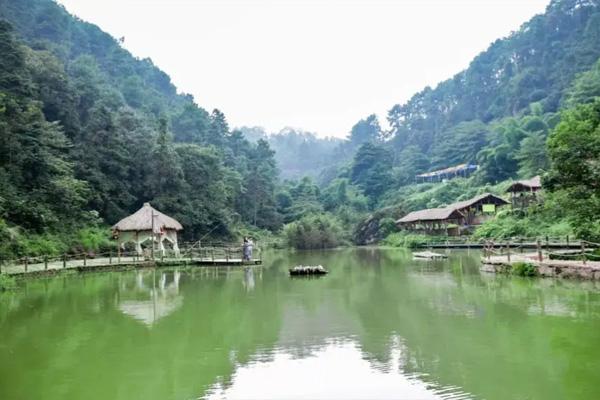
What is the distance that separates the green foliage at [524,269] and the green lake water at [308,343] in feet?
3.56

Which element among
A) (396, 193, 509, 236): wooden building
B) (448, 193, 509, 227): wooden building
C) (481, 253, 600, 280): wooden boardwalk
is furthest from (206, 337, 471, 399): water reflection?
(448, 193, 509, 227): wooden building

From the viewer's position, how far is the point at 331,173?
92250 millimetres

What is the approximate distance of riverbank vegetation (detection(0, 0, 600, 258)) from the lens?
977 inches

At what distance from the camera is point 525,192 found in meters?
39.9

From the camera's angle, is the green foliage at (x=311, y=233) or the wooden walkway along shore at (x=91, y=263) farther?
the green foliage at (x=311, y=233)

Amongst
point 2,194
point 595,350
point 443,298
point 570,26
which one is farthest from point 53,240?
point 570,26

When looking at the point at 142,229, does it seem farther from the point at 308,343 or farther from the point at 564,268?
the point at 308,343

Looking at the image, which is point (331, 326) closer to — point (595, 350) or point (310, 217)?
point (595, 350)

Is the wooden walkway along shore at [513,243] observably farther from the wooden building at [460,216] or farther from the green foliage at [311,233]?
the green foliage at [311,233]

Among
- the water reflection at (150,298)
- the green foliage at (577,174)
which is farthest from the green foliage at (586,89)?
the water reflection at (150,298)

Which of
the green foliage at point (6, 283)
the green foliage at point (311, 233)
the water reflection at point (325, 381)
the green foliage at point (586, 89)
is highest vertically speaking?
the green foliage at point (586, 89)

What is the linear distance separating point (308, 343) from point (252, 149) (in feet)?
213

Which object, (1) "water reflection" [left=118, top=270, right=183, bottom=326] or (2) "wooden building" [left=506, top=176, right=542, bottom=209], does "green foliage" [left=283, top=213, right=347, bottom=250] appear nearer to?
(2) "wooden building" [left=506, top=176, right=542, bottom=209]

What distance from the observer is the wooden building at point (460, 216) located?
138ft
